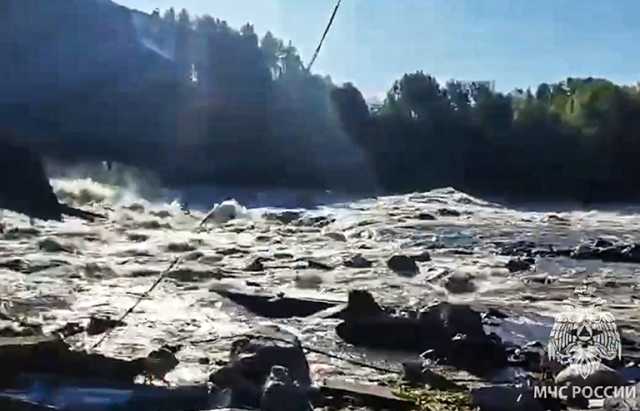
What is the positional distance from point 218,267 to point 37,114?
145ft

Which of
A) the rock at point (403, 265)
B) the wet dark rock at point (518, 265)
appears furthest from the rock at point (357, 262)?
the wet dark rock at point (518, 265)

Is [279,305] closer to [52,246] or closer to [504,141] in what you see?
[52,246]

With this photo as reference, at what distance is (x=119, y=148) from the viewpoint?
60.8 meters

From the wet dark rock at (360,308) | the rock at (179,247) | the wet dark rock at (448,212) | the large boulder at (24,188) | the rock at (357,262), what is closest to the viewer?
the wet dark rock at (360,308)

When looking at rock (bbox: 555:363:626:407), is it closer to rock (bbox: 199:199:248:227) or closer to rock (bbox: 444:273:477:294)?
rock (bbox: 444:273:477:294)

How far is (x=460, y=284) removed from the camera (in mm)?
16359

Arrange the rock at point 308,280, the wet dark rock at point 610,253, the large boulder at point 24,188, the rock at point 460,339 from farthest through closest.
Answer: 1. the large boulder at point 24,188
2. the wet dark rock at point 610,253
3. the rock at point 308,280
4. the rock at point 460,339

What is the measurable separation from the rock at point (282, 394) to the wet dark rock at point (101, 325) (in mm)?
3498

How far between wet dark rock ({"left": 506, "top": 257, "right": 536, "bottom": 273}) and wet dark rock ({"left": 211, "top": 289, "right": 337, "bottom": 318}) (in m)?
7.25

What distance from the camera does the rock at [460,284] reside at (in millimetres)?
15586

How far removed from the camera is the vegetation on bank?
6009 centimetres

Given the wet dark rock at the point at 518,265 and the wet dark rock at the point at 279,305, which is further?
the wet dark rock at the point at 518,265

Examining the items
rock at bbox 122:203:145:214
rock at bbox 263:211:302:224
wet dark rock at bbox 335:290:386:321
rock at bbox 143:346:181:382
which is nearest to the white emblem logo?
wet dark rock at bbox 335:290:386:321

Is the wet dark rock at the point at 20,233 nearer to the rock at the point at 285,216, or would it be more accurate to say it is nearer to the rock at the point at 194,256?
the rock at the point at 194,256
